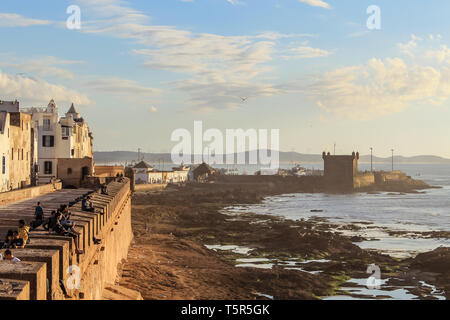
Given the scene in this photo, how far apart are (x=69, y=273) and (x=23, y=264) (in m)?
2.29

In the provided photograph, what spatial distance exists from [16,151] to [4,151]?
3.82 meters

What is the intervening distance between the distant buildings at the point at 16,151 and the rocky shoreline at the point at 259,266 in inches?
421

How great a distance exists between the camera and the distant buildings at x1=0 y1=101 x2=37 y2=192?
35812 millimetres

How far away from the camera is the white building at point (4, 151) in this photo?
1377 inches

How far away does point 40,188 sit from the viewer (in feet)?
96.8

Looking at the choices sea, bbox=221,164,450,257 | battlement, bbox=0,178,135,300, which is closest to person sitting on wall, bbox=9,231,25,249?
battlement, bbox=0,178,135,300

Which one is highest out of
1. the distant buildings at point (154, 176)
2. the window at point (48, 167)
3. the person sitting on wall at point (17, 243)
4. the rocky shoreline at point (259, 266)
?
the window at point (48, 167)

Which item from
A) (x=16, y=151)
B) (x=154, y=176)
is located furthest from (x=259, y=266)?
(x=154, y=176)

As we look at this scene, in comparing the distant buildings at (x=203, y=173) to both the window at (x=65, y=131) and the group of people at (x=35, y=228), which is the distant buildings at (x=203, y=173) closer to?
the window at (x=65, y=131)

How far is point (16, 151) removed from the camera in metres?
39.6

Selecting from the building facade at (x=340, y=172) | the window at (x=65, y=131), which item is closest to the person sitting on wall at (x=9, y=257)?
the window at (x=65, y=131)

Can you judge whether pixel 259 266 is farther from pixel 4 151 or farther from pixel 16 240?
pixel 16 240

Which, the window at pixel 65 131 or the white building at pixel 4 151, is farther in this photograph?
the window at pixel 65 131
